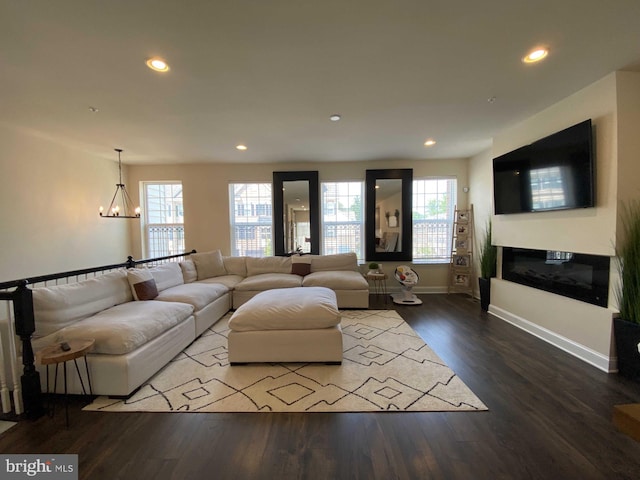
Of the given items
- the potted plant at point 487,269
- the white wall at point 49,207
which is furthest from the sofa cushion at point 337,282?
the white wall at point 49,207

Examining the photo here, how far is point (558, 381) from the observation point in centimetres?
220

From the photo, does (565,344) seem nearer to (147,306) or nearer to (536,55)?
(536,55)

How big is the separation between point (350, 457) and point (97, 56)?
3.30 metres

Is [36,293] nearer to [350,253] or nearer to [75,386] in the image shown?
[75,386]

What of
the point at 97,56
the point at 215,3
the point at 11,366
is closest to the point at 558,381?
the point at 215,3

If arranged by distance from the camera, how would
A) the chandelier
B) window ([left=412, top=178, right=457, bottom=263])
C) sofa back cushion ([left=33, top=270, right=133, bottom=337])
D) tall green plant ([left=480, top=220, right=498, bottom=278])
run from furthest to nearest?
window ([left=412, top=178, right=457, bottom=263]) < the chandelier < tall green plant ([left=480, top=220, right=498, bottom=278]) < sofa back cushion ([left=33, top=270, right=133, bottom=337])

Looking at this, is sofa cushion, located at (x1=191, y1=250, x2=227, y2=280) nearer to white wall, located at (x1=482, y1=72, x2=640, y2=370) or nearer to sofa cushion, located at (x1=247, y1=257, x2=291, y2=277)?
sofa cushion, located at (x1=247, y1=257, x2=291, y2=277)

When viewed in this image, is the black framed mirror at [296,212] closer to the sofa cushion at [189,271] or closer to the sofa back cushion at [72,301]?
the sofa cushion at [189,271]

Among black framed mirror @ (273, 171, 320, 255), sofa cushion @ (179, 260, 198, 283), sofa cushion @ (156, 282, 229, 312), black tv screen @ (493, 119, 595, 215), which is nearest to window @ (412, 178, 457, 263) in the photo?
black tv screen @ (493, 119, 595, 215)

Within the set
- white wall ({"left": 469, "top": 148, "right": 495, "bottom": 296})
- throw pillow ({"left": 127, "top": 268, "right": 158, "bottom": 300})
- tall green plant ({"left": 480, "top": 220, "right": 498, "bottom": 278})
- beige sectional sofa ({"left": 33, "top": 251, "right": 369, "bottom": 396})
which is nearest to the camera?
beige sectional sofa ({"left": 33, "top": 251, "right": 369, "bottom": 396})

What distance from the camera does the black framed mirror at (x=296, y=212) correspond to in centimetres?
528

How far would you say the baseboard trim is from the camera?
2334 mm

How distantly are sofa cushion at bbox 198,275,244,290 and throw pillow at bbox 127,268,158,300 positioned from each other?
3.65 ft
